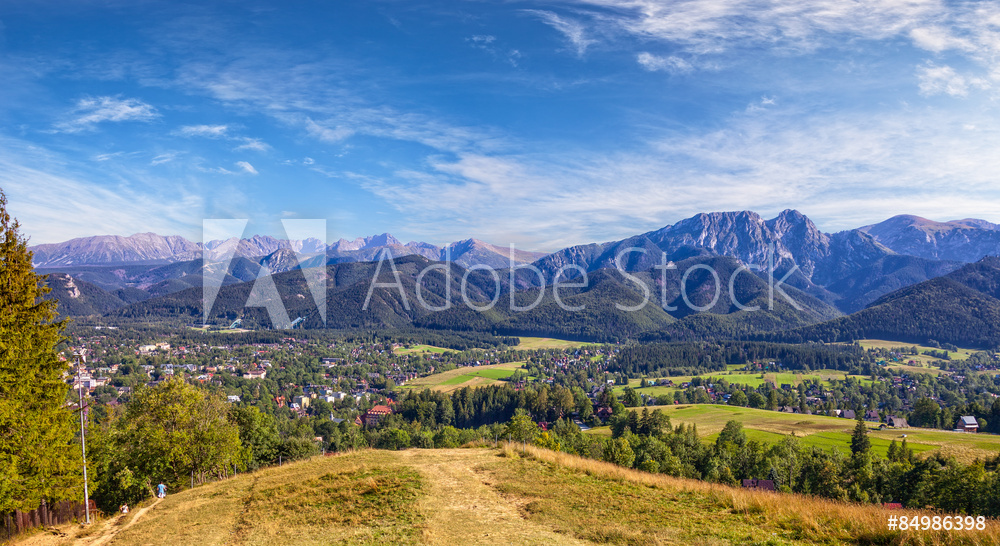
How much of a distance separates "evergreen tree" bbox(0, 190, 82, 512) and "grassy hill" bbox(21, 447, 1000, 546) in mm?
2626

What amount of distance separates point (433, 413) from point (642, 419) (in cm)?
4928

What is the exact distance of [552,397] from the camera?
101625 millimetres

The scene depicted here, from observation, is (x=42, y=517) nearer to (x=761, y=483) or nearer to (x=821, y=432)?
(x=761, y=483)

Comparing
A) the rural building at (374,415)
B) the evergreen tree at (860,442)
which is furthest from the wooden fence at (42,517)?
the evergreen tree at (860,442)

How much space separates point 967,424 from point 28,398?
133 meters

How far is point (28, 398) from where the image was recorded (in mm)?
23094

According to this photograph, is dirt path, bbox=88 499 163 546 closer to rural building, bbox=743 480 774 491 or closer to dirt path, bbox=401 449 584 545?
dirt path, bbox=401 449 584 545

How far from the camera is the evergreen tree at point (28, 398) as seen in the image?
2120 centimetres

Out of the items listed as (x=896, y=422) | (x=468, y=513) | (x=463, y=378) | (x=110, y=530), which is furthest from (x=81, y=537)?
(x=463, y=378)

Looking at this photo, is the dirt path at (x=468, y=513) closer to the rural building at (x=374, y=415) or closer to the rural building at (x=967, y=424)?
the rural building at (x=374, y=415)

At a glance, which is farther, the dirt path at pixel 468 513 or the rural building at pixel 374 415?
the rural building at pixel 374 415

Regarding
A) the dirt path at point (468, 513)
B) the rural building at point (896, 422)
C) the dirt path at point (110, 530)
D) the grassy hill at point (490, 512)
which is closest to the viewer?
the grassy hill at point (490, 512)

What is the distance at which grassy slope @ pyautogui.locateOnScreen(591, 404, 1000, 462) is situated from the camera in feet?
223

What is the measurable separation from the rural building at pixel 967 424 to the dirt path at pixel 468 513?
11133cm
